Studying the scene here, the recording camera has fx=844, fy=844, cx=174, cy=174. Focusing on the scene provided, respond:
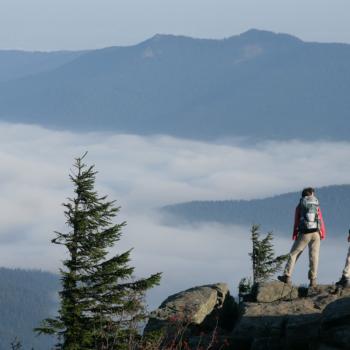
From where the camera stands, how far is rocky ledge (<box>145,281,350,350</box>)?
13727mm

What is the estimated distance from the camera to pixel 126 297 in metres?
17.9

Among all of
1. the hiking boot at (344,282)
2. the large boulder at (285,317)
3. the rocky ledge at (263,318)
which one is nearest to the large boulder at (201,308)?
the rocky ledge at (263,318)

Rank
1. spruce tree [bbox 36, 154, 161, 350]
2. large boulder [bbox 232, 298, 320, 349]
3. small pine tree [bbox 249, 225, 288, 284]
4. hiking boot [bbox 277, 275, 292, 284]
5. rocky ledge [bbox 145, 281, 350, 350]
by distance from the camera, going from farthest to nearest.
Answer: small pine tree [bbox 249, 225, 288, 284] → hiking boot [bbox 277, 275, 292, 284] → spruce tree [bbox 36, 154, 161, 350] → large boulder [bbox 232, 298, 320, 349] → rocky ledge [bbox 145, 281, 350, 350]

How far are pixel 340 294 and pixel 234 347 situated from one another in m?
3.10

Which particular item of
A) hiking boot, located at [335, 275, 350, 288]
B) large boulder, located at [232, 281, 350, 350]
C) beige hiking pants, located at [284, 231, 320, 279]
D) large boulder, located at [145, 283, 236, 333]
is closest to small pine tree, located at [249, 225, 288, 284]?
beige hiking pants, located at [284, 231, 320, 279]

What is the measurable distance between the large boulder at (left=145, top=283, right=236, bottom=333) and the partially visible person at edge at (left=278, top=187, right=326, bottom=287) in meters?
1.45

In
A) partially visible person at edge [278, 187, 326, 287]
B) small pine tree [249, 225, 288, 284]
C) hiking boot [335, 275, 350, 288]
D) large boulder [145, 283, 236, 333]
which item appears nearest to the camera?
hiking boot [335, 275, 350, 288]

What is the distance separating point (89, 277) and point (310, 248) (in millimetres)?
5181

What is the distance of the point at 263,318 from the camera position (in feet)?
52.8

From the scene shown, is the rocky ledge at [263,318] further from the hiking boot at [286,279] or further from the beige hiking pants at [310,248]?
the beige hiking pants at [310,248]

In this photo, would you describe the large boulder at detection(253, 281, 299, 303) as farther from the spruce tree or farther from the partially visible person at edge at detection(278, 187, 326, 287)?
the spruce tree

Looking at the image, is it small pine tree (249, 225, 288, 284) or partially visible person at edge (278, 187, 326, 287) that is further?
small pine tree (249, 225, 288, 284)

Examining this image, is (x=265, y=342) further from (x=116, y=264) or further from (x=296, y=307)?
(x=116, y=264)

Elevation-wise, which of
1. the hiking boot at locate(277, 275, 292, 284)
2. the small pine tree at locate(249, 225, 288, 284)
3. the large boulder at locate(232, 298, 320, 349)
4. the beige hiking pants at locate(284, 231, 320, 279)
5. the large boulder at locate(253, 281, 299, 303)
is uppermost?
the small pine tree at locate(249, 225, 288, 284)
